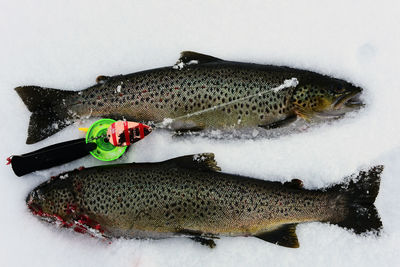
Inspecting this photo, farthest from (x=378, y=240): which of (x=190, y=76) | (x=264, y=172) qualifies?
(x=190, y=76)

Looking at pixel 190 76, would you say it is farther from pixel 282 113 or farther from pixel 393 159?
pixel 393 159

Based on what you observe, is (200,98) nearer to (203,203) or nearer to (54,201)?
(203,203)

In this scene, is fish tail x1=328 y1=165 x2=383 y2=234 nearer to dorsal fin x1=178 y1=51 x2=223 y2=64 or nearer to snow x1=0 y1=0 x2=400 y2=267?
Result: snow x1=0 y1=0 x2=400 y2=267

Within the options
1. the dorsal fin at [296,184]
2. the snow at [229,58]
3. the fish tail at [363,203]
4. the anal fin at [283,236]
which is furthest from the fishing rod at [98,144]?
the anal fin at [283,236]

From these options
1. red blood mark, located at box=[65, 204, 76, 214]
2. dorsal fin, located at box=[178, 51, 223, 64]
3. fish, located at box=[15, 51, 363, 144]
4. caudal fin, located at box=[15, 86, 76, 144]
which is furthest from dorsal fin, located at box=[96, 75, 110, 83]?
red blood mark, located at box=[65, 204, 76, 214]

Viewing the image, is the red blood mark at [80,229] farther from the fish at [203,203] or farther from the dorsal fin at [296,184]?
the dorsal fin at [296,184]
